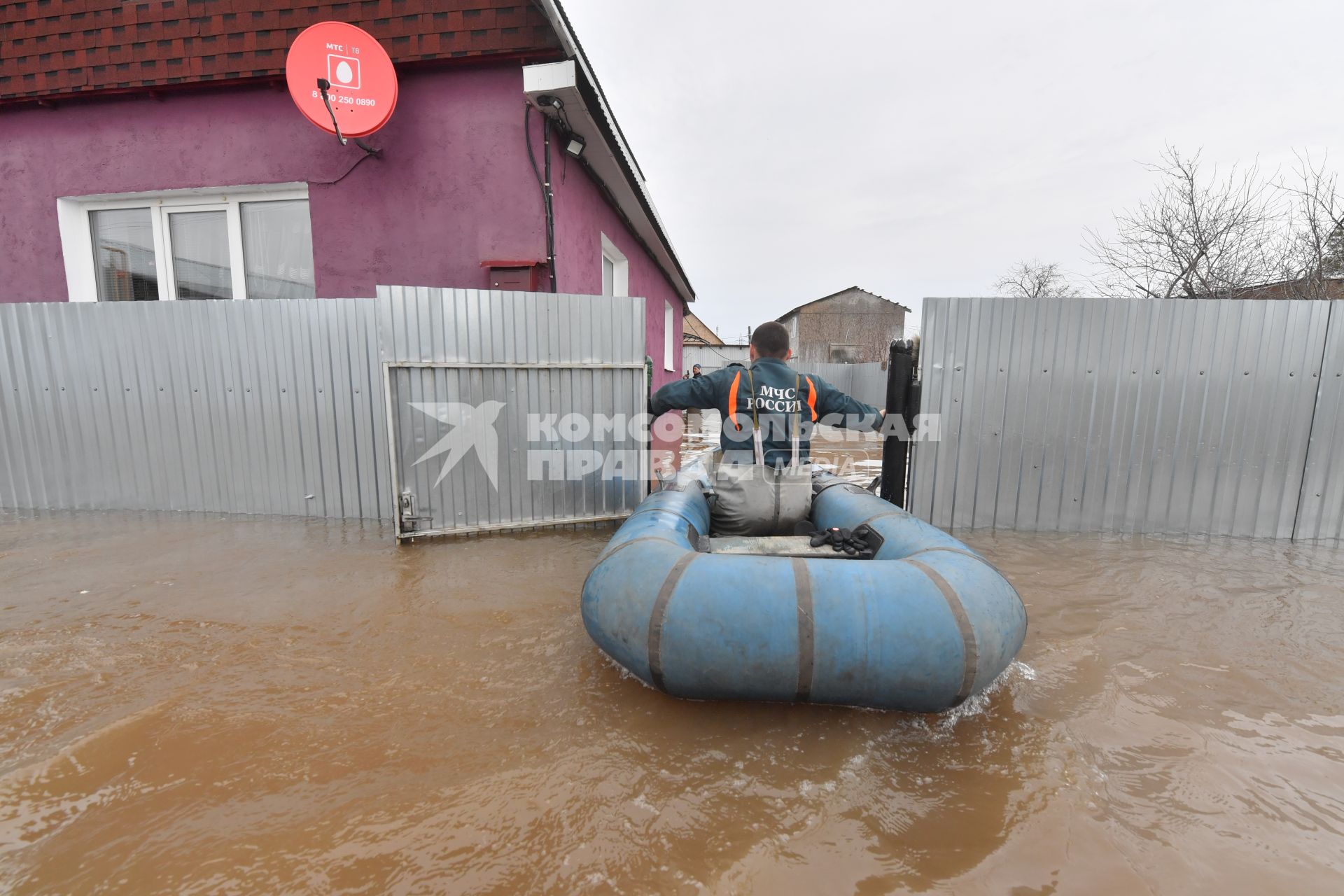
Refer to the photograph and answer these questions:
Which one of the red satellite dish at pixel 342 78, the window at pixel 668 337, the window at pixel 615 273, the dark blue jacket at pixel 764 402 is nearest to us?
the dark blue jacket at pixel 764 402

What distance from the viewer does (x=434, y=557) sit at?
4.04m

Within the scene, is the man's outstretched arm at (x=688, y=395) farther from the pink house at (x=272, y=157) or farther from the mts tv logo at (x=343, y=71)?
the mts tv logo at (x=343, y=71)

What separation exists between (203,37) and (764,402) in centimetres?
649

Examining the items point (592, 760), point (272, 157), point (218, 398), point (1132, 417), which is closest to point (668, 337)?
point (272, 157)

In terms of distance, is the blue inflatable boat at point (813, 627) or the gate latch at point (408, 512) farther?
the gate latch at point (408, 512)

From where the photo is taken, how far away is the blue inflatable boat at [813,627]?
2.02 meters

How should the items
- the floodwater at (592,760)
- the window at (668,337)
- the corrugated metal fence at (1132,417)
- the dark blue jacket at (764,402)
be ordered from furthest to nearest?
the window at (668,337), the corrugated metal fence at (1132,417), the dark blue jacket at (764,402), the floodwater at (592,760)

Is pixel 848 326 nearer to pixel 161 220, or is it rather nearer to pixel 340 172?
pixel 340 172

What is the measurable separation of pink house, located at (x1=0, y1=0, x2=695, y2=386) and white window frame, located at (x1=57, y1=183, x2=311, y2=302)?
0.02 meters

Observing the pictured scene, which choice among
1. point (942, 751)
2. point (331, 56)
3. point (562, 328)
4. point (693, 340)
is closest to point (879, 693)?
point (942, 751)

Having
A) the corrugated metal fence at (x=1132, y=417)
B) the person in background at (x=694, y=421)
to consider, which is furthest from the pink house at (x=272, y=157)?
the person in background at (x=694, y=421)

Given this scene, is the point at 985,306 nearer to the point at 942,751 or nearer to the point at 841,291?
the point at 942,751

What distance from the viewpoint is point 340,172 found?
517cm

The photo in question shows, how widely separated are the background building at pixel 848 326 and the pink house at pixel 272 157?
29108 mm
